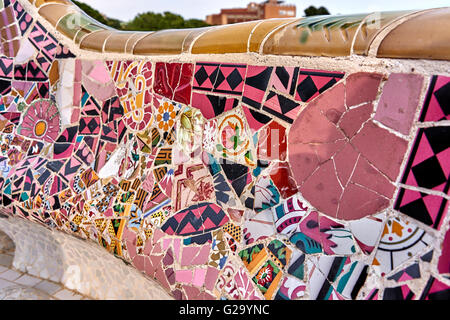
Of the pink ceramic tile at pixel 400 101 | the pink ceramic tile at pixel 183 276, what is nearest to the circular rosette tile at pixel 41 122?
the pink ceramic tile at pixel 183 276

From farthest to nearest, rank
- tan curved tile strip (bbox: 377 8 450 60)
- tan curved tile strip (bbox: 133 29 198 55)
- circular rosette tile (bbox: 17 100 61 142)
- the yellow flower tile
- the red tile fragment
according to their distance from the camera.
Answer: circular rosette tile (bbox: 17 100 61 142), tan curved tile strip (bbox: 133 29 198 55), the yellow flower tile, the red tile fragment, tan curved tile strip (bbox: 377 8 450 60)

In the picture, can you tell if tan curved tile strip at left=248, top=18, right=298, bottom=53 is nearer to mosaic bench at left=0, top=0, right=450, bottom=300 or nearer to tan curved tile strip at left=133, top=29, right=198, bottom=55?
mosaic bench at left=0, top=0, right=450, bottom=300

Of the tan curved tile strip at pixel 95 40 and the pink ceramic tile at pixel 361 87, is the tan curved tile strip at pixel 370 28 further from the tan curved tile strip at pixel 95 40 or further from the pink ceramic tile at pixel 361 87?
the tan curved tile strip at pixel 95 40

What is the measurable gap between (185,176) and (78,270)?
89 cm

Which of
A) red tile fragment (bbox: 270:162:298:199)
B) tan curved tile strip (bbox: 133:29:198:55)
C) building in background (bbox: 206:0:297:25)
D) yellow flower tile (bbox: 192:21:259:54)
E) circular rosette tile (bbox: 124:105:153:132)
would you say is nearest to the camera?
red tile fragment (bbox: 270:162:298:199)

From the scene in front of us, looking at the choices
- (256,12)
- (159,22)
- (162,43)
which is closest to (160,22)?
(159,22)

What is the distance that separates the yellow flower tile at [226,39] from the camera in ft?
4.57

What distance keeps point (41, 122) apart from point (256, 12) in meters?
28.5

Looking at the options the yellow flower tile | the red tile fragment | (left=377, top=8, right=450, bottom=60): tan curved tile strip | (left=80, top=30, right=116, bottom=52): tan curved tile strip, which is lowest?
the red tile fragment

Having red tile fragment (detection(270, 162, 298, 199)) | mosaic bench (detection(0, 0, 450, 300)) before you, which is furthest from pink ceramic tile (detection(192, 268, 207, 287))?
red tile fragment (detection(270, 162, 298, 199))

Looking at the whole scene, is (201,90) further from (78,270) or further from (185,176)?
(78,270)

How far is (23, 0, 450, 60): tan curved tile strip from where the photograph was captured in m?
0.95

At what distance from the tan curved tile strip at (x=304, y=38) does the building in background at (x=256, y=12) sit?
25726 mm
